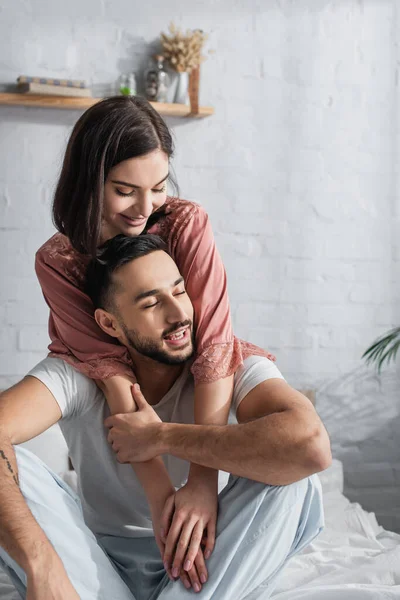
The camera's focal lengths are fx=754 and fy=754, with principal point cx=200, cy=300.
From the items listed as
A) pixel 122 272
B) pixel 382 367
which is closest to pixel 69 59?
pixel 122 272

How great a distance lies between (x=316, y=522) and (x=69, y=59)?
79.2 inches

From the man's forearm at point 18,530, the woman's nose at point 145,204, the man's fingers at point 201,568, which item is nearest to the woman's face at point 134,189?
the woman's nose at point 145,204

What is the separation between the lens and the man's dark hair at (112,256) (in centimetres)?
173

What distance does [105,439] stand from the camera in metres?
1.75

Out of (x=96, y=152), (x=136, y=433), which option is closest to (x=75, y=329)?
(x=136, y=433)

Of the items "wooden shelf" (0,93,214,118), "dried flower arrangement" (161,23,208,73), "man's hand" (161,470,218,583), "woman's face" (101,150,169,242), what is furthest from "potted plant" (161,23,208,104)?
"man's hand" (161,470,218,583)

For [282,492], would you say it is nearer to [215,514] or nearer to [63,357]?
[215,514]

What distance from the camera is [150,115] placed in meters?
1.74

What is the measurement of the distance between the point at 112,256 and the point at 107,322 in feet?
0.51

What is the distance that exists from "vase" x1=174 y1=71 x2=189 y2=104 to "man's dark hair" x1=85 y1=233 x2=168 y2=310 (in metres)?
1.28

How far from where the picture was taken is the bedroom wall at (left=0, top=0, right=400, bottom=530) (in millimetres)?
2826

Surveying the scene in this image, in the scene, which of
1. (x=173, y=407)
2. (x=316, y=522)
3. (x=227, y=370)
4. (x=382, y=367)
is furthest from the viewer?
(x=382, y=367)

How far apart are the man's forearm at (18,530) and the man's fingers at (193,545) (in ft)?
0.87

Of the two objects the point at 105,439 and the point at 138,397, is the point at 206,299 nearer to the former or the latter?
the point at 138,397
